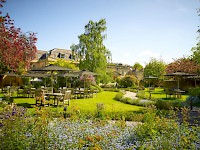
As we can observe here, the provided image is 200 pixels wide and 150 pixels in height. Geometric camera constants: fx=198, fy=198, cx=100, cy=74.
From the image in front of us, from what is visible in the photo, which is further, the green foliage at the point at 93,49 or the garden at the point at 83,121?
the green foliage at the point at 93,49

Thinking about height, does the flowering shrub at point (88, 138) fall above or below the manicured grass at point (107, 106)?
above

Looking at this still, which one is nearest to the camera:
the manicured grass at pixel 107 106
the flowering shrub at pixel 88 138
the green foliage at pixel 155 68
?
the flowering shrub at pixel 88 138

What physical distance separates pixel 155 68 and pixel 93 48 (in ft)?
53.5

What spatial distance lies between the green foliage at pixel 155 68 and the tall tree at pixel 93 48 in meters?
13.1

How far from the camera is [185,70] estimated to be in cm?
2953

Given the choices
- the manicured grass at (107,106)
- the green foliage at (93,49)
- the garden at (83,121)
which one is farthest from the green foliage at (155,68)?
the manicured grass at (107,106)

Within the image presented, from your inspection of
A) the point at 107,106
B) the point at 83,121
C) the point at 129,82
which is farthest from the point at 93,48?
the point at 83,121

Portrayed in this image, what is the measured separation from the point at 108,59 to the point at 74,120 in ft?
96.2

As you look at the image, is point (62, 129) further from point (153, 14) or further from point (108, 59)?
point (108, 59)

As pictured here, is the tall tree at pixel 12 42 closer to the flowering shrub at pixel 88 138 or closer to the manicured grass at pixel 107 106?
the flowering shrub at pixel 88 138

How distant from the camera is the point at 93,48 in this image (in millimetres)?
34938

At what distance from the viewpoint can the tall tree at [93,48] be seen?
1336 inches

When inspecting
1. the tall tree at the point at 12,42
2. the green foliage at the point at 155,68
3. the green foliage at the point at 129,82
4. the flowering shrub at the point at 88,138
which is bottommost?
the flowering shrub at the point at 88,138

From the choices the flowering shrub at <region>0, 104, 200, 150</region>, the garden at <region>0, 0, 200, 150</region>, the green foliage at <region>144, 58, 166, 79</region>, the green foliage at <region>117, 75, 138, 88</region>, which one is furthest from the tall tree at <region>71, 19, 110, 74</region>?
the flowering shrub at <region>0, 104, 200, 150</region>
